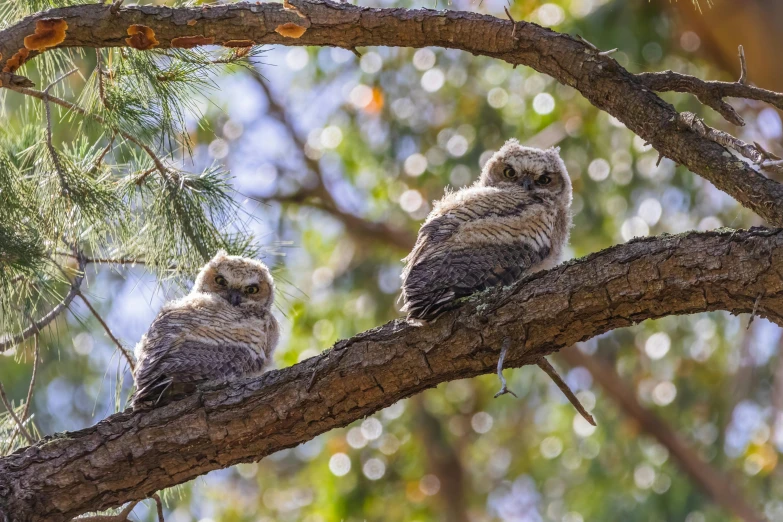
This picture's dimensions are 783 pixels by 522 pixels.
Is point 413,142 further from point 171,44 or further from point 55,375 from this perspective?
point 171,44

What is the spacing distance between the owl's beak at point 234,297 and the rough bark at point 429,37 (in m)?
1.47

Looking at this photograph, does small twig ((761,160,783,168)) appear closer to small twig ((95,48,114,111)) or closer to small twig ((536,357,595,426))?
small twig ((536,357,595,426))

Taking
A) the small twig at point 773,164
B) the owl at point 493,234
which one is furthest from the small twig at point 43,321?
the small twig at point 773,164

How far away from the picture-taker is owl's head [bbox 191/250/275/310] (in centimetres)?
413

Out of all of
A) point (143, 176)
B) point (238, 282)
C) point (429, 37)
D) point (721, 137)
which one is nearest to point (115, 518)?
point (143, 176)

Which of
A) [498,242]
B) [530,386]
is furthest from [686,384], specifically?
[498,242]

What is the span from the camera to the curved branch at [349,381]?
246cm

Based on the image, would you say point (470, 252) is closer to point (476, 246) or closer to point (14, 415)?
point (476, 246)

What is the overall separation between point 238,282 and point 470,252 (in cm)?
136

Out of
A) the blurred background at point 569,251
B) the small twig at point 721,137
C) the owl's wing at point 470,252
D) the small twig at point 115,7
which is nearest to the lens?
the small twig at point 721,137

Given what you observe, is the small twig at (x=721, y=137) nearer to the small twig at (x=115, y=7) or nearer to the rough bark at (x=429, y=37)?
the rough bark at (x=429, y=37)

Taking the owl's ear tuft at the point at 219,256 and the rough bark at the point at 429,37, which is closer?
the rough bark at the point at 429,37

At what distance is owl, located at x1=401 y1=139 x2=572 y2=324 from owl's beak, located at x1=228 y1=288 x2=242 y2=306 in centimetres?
91

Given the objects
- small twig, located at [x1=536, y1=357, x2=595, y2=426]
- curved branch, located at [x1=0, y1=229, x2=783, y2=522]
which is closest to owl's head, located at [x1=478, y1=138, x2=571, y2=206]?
small twig, located at [x1=536, y1=357, x2=595, y2=426]
